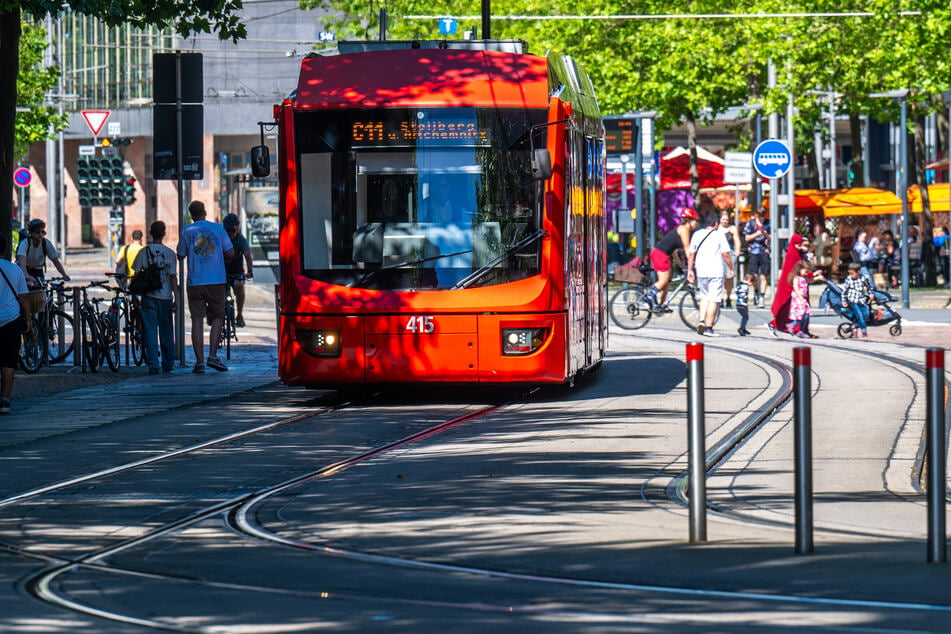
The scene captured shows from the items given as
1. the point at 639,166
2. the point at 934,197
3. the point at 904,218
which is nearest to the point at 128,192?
the point at 639,166

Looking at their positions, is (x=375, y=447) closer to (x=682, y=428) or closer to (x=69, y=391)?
(x=682, y=428)

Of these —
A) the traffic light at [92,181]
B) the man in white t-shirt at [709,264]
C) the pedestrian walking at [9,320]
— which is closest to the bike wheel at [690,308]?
the man in white t-shirt at [709,264]

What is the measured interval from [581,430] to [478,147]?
3.21m

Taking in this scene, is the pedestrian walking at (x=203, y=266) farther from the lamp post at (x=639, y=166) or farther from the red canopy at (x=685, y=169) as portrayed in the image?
the red canopy at (x=685, y=169)

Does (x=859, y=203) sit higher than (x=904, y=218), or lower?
higher

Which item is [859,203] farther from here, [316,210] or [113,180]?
[316,210]

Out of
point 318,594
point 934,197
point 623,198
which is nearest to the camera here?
point 318,594

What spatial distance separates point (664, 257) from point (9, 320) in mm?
15492

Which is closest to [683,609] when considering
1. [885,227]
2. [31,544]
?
[31,544]

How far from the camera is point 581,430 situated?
13.6m

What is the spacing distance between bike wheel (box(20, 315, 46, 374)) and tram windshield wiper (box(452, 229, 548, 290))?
21.6ft

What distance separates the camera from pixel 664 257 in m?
29.5

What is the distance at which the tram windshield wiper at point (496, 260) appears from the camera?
51.2 feet

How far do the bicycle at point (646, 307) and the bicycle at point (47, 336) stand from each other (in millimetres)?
9787
